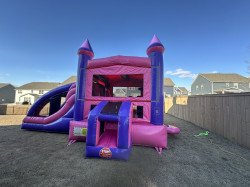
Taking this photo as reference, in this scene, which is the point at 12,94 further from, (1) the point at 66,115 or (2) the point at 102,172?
(2) the point at 102,172

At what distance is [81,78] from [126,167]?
378 cm

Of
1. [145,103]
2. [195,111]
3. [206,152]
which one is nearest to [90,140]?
[145,103]

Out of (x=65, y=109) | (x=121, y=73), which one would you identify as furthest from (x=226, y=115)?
(x=65, y=109)

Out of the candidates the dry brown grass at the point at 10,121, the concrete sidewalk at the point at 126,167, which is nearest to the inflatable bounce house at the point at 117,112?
the concrete sidewalk at the point at 126,167

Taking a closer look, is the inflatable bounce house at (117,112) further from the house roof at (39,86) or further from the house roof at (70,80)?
the house roof at (39,86)

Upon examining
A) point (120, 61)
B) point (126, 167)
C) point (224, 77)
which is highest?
point (224, 77)

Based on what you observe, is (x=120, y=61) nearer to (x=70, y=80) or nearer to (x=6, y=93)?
(x=70, y=80)

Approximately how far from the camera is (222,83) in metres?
32.9

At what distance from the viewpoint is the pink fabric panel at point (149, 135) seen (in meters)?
4.75

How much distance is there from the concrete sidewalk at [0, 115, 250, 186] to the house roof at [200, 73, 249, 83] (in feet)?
111

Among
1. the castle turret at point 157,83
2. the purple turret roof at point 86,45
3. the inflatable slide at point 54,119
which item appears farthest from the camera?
the inflatable slide at point 54,119

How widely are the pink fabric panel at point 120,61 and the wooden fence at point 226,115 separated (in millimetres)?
3939

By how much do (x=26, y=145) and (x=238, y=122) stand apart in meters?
8.02

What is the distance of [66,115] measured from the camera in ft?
22.0
